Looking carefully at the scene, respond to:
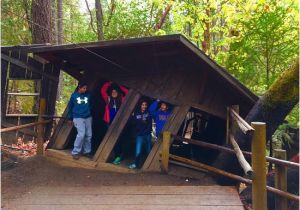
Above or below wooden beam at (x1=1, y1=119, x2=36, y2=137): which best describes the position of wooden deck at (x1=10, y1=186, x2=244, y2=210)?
below

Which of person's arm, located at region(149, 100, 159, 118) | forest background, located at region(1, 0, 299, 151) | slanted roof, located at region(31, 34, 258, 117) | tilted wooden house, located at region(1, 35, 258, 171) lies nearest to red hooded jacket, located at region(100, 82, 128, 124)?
tilted wooden house, located at region(1, 35, 258, 171)

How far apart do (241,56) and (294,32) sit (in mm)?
1478

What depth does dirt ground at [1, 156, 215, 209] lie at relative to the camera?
6664 mm

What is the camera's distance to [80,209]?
5.27 m

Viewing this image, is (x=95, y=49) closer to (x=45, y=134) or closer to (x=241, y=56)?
(x=45, y=134)

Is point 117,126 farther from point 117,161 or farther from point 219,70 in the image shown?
point 219,70

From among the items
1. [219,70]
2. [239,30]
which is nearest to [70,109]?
[219,70]

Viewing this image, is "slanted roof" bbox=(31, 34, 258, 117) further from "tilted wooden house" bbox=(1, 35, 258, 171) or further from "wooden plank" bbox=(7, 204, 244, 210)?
"wooden plank" bbox=(7, 204, 244, 210)

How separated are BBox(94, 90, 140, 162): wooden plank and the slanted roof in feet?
1.22

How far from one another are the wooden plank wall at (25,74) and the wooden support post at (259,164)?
5719 mm

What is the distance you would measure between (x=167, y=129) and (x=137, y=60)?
1.74 metres

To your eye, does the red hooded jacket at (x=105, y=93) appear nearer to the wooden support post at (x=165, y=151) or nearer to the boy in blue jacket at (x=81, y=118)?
the boy in blue jacket at (x=81, y=118)

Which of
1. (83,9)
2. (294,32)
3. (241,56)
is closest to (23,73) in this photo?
(241,56)

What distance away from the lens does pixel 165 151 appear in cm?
730
